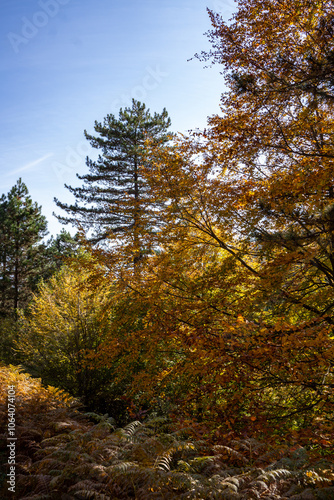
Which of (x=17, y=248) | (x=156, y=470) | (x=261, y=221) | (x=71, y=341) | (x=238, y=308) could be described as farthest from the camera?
(x=17, y=248)

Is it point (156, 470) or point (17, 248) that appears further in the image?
point (17, 248)

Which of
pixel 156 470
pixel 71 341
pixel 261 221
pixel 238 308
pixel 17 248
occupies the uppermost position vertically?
pixel 17 248

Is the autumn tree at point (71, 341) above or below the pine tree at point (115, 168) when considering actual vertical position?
below

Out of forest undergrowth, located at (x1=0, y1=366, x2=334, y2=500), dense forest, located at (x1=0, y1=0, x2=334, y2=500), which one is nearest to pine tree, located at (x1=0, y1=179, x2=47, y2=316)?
dense forest, located at (x1=0, y1=0, x2=334, y2=500)

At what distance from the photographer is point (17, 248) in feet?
87.3

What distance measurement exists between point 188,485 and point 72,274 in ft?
38.2

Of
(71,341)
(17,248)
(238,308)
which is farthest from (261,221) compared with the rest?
(17,248)

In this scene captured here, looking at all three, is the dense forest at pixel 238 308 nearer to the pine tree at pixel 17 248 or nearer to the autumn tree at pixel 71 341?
the autumn tree at pixel 71 341

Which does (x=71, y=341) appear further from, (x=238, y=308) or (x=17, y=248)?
(x=17, y=248)

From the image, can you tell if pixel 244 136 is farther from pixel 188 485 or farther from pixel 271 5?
pixel 188 485

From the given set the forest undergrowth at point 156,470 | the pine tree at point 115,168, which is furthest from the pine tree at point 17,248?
the forest undergrowth at point 156,470

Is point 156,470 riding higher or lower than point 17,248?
lower

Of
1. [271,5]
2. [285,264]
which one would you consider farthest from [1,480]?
[271,5]

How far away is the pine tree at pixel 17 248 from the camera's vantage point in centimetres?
2591
